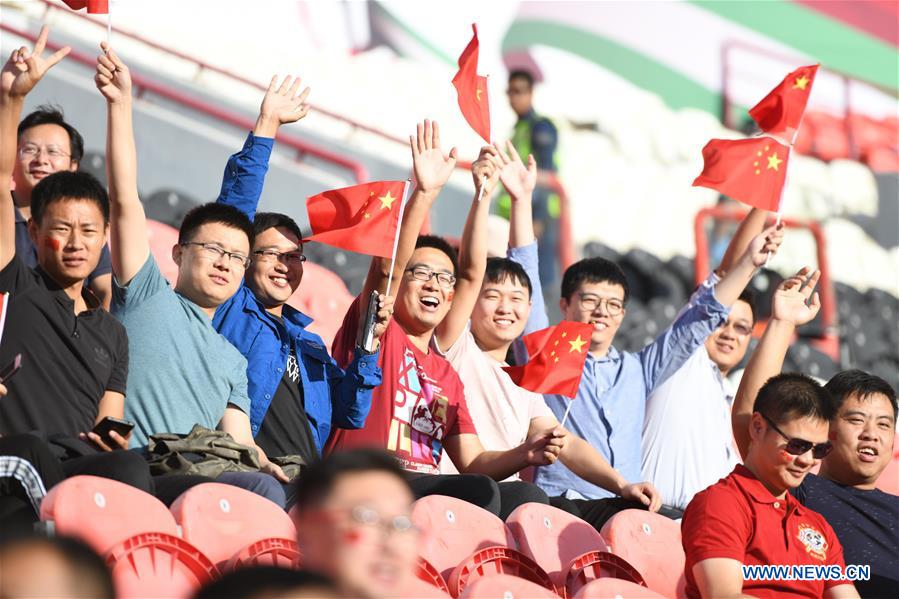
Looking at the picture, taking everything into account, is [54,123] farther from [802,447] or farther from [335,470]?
[335,470]

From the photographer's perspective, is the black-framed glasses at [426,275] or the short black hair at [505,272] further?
the short black hair at [505,272]

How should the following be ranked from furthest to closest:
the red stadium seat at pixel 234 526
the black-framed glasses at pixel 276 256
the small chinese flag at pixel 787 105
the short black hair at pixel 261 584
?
the small chinese flag at pixel 787 105, the black-framed glasses at pixel 276 256, the red stadium seat at pixel 234 526, the short black hair at pixel 261 584

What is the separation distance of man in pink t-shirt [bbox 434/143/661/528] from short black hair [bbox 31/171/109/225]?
4.05 feet

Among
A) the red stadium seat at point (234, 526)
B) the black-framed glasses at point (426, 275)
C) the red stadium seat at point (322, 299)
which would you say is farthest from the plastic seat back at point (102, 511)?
the red stadium seat at point (322, 299)

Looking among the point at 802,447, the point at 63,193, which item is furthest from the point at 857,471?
the point at 63,193

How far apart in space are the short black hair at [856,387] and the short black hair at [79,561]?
2.84 meters

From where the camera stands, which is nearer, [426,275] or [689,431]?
[426,275]

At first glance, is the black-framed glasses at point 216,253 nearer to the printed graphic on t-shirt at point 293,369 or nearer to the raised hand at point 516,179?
the printed graphic on t-shirt at point 293,369

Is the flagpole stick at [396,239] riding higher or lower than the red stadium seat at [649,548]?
higher

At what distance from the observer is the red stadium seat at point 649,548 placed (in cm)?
367

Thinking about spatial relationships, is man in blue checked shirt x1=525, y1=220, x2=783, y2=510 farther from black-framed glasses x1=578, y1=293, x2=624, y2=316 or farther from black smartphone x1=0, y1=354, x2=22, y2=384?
black smartphone x1=0, y1=354, x2=22, y2=384

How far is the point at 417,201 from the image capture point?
4.05 metres

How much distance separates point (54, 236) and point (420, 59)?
885 cm

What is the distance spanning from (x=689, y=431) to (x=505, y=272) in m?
0.84
